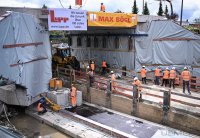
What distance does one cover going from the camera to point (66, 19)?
1525cm

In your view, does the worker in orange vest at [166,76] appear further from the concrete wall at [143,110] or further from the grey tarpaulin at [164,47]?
the concrete wall at [143,110]

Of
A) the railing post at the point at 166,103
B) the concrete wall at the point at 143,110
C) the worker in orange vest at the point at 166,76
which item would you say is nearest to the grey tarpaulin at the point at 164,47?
the worker in orange vest at the point at 166,76

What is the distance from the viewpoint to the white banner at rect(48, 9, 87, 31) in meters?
14.7

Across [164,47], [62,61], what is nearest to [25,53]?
[62,61]

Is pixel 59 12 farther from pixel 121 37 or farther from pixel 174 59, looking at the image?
pixel 174 59

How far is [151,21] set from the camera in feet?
64.5

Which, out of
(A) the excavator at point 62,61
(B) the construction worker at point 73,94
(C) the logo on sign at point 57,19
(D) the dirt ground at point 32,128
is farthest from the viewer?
(A) the excavator at point 62,61

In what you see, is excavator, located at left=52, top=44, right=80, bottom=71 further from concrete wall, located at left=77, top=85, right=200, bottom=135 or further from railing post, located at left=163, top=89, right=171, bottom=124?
railing post, located at left=163, top=89, right=171, bottom=124

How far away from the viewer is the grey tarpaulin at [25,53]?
493 inches

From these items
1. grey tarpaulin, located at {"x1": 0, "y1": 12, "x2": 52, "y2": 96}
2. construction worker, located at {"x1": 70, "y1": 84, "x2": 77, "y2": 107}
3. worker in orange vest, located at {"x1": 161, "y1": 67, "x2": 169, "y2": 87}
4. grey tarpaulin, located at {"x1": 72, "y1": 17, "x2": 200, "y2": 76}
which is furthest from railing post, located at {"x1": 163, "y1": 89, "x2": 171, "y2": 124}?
grey tarpaulin, located at {"x1": 0, "y1": 12, "x2": 52, "y2": 96}

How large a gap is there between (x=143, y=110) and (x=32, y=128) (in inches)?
252

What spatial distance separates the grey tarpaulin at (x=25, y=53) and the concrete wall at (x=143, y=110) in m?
3.43

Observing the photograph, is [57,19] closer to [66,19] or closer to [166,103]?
[66,19]

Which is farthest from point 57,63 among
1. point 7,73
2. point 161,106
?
point 161,106
